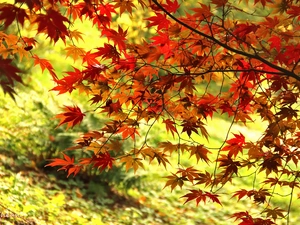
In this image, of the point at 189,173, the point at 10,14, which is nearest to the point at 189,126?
the point at 189,173

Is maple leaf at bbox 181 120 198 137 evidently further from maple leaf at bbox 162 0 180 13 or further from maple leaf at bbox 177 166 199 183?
maple leaf at bbox 162 0 180 13

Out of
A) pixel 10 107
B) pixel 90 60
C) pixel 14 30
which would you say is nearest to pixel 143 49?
pixel 90 60

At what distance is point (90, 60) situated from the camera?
2768 millimetres

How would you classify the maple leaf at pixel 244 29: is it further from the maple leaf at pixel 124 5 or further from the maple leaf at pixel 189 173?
the maple leaf at pixel 189 173

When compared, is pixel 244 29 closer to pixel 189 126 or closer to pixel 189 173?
pixel 189 126

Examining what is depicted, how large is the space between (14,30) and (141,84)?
4882 mm

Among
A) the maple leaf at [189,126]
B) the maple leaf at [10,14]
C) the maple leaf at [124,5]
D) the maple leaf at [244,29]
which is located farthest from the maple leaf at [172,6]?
the maple leaf at [10,14]

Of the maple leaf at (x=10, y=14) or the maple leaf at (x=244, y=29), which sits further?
the maple leaf at (x=244, y=29)

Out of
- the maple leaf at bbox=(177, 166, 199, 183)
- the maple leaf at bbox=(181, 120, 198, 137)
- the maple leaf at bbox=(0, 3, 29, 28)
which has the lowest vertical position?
the maple leaf at bbox=(177, 166, 199, 183)

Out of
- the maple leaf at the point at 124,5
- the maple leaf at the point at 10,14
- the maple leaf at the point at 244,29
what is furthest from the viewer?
the maple leaf at the point at 124,5

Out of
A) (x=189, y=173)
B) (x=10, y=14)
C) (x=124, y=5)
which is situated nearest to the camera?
(x=10, y=14)

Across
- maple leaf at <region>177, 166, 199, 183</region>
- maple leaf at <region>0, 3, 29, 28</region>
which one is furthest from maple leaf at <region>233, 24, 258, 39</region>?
maple leaf at <region>0, 3, 29, 28</region>

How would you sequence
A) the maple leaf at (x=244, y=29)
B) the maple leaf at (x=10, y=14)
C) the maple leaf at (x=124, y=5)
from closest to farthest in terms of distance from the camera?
the maple leaf at (x=10, y=14)
the maple leaf at (x=244, y=29)
the maple leaf at (x=124, y=5)


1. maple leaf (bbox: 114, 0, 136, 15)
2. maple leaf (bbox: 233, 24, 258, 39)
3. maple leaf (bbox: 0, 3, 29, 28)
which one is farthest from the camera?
maple leaf (bbox: 114, 0, 136, 15)
